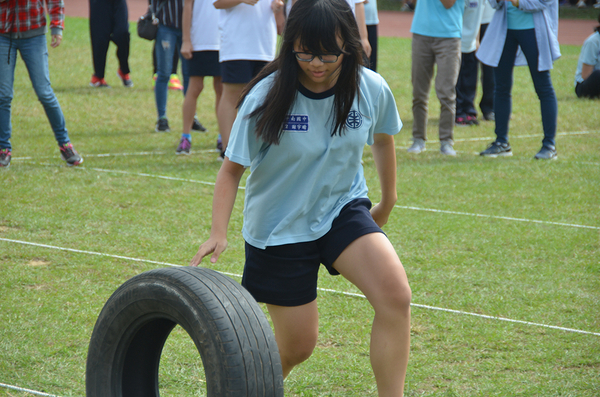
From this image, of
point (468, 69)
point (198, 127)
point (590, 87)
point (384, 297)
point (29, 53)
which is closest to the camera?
point (384, 297)

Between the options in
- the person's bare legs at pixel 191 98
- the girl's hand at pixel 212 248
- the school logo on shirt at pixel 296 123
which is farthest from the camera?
the person's bare legs at pixel 191 98

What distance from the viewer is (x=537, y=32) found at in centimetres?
682

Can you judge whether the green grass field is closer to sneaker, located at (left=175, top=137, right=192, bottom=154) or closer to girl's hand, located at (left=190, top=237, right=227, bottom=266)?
sneaker, located at (left=175, top=137, right=192, bottom=154)

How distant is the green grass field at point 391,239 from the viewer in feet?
9.83

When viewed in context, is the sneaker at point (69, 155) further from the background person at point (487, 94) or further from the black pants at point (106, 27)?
the background person at point (487, 94)

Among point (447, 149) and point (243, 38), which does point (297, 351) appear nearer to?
point (243, 38)

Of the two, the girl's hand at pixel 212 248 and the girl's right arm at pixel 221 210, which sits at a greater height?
the girl's right arm at pixel 221 210

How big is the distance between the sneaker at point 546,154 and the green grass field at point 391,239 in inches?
5.8

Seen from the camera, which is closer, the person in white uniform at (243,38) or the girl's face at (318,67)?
the girl's face at (318,67)

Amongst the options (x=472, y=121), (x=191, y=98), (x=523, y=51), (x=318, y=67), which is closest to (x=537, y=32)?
(x=523, y=51)

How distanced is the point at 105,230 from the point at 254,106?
266 centimetres

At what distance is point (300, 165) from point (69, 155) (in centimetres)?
450

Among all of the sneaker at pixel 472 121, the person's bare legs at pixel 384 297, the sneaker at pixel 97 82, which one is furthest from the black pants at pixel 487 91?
the person's bare legs at pixel 384 297

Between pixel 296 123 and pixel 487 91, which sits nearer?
pixel 296 123
